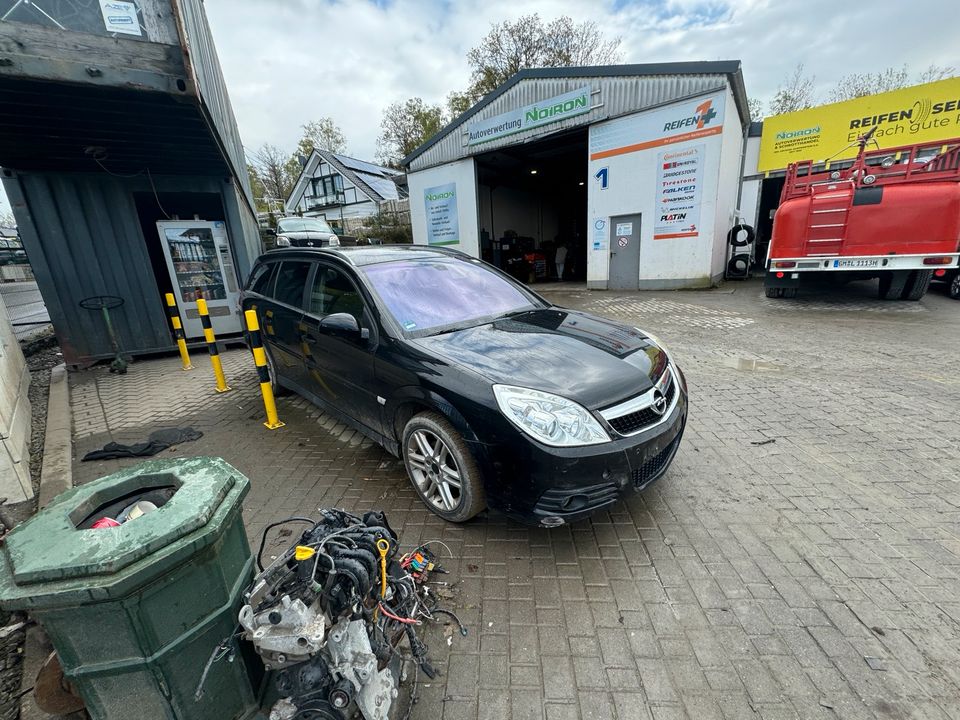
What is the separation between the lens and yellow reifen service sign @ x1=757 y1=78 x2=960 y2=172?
12.1 meters

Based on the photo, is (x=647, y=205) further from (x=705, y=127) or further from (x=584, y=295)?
(x=584, y=295)

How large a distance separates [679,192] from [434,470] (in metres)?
11.8

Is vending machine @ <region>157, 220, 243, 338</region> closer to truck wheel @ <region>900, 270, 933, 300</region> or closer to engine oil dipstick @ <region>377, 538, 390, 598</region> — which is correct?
engine oil dipstick @ <region>377, 538, 390, 598</region>

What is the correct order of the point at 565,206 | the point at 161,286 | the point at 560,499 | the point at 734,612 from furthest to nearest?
the point at 565,206
the point at 161,286
the point at 560,499
the point at 734,612

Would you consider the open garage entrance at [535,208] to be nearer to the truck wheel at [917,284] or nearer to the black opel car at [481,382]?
the truck wheel at [917,284]

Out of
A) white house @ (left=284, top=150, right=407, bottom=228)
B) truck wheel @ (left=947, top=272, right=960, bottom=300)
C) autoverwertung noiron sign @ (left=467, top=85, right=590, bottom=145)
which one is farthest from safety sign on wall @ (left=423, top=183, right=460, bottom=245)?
truck wheel @ (left=947, top=272, right=960, bottom=300)

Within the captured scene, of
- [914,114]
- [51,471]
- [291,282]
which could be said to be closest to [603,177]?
[914,114]

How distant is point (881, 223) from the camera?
313 inches

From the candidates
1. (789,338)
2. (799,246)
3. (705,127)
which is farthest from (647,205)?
(789,338)

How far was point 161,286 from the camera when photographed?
7.83m

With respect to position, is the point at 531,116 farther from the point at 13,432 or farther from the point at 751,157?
the point at 13,432

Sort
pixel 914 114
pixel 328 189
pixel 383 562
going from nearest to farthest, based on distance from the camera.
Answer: pixel 383 562 < pixel 914 114 < pixel 328 189

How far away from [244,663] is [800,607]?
2498 mm

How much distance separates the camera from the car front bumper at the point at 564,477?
2.18 m
